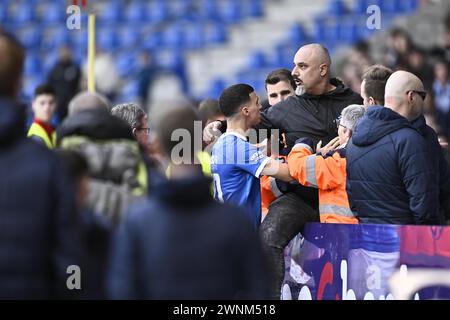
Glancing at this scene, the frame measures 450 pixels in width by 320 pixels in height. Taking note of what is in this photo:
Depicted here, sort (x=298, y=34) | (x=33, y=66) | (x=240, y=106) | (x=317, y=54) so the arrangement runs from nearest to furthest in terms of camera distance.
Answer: (x=240, y=106) < (x=317, y=54) < (x=298, y=34) < (x=33, y=66)

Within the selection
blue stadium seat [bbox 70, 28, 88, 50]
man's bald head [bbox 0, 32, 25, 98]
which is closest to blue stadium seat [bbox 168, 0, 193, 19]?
blue stadium seat [bbox 70, 28, 88, 50]

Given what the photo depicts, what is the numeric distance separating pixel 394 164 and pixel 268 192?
5.94ft

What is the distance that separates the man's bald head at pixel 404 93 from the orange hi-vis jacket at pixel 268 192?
1269 millimetres

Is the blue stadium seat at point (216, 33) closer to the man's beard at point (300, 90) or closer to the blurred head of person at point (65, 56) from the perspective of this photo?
the blurred head of person at point (65, 56)

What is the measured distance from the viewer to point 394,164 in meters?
8.13

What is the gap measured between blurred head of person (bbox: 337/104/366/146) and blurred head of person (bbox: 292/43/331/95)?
0.77 m

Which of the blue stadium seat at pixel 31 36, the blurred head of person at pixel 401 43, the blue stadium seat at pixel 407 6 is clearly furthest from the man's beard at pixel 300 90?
the blue stadium seat at pixel 31 36

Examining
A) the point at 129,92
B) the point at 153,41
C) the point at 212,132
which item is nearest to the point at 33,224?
the point at 212,132

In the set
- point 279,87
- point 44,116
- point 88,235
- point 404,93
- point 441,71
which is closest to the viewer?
point 88,235

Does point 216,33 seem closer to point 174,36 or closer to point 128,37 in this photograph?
point 174,36

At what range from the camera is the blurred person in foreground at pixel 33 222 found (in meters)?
5.09

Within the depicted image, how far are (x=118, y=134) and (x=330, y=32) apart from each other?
17.4 metres

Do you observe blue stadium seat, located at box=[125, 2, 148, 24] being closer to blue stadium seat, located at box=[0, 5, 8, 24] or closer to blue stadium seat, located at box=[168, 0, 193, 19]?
blue stadium seat, located at box=[168, 0, 193, 19]
